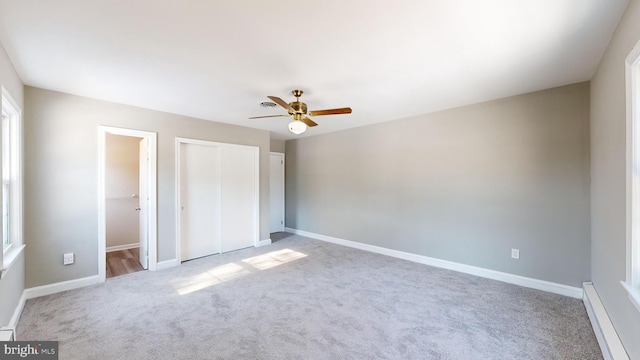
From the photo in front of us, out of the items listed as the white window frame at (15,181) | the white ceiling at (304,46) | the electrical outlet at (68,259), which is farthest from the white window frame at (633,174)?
the electrical outlet at (68,259)

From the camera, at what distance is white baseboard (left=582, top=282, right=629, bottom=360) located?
1763mm

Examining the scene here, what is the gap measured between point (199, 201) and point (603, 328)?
4.99m

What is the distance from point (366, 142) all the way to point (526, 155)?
244 cm

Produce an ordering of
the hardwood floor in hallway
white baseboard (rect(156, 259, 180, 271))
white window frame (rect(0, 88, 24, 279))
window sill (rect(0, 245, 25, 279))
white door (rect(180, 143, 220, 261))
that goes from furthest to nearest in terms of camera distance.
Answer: white door (rect(180, 143, 220, 261))
white baseboard (rect(156, 259, 180, 271))
the hardwood floor in hallway
white window frame (rect(0, 88, 24, 279))
window sill (rect(0, 245, 25, 279))

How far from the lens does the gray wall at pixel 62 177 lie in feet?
9.70

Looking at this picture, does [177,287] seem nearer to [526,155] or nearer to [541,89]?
[526,155]

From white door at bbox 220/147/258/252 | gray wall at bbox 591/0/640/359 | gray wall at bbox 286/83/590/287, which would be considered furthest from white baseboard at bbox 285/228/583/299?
white door at bbox 220/147/258/252

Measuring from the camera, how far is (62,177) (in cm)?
313

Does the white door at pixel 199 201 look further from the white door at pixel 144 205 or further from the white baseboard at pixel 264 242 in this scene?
the white baseboard at pixel 264 242

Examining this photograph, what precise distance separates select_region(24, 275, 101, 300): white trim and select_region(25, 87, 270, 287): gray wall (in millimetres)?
49

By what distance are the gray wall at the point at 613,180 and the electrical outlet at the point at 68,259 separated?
515cm

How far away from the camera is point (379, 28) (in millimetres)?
1851

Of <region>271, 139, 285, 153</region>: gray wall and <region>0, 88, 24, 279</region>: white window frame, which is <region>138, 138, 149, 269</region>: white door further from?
<region>271, 139, 285, 153</region>: gray wall

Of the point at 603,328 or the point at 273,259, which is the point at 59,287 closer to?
the point at 273,259
